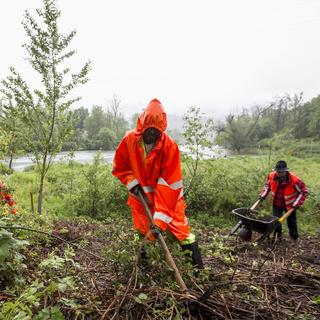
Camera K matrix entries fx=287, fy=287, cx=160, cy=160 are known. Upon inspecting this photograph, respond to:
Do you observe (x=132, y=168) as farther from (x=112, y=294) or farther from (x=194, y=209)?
(x=194, y=209)

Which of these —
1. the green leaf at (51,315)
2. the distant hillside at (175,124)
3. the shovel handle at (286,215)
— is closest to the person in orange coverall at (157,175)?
the green leaf at (51,315)

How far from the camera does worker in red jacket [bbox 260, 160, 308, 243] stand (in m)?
5.66

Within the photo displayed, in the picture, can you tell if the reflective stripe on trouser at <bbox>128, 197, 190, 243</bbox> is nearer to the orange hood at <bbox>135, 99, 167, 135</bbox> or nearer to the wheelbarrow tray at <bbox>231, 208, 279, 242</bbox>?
the orange hood at <bbox>135, 99, 167, 135</bbox>

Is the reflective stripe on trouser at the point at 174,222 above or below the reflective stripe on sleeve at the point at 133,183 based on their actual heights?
below

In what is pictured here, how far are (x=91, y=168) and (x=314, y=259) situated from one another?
629 cm

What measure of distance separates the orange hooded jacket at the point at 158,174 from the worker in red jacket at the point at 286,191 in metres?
3.57

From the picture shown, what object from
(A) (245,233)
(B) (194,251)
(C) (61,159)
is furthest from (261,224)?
(C) (61,159)

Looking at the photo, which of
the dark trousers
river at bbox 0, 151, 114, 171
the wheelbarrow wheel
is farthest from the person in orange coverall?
river at bbox 0, 151, 114, 171

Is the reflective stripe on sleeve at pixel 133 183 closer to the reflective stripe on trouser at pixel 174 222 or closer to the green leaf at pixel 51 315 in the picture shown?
the reflective stripe on trouser at pixel 174 222

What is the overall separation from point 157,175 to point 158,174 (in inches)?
0.6

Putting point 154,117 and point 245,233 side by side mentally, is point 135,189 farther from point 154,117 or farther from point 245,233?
point 245,233

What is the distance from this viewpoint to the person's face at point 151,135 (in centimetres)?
287

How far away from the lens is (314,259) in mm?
4875

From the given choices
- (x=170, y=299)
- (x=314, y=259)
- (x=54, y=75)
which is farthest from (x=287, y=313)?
(x=54, y=75)
